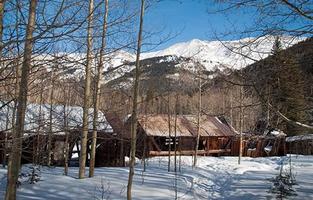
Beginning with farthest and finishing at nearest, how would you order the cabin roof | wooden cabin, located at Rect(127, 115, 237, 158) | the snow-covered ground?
1. the cabin roof
2. wooden cabin, located at Rect(127, 115, 237, 158)
3. the snow-covered ground

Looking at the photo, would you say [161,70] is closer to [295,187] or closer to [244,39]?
[244,39]

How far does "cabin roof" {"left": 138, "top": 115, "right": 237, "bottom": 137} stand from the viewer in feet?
96.0

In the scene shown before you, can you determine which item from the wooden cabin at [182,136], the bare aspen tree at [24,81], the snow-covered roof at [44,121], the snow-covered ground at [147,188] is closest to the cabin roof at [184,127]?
the wooden cabin at [182,136]

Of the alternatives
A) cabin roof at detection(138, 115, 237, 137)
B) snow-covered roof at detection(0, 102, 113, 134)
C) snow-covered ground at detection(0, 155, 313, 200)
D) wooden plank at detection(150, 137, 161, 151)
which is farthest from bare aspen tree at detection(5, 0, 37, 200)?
wooden plank at detection(150, 137, 161, 151)

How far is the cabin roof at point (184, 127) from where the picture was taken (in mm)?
29269

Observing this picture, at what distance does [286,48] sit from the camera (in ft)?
18.2

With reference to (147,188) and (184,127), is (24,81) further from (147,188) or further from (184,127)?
(184,127)

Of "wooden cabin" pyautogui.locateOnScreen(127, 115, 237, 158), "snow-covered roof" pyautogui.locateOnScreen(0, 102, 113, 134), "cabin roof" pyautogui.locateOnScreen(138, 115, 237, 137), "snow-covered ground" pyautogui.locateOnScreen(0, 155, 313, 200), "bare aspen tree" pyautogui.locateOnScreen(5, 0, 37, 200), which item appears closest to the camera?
"bare aspen tree" pyautogui.locateOnScreen(5, 0, 37, 200)

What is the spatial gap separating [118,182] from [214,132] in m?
20.8

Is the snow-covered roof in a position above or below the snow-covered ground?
above

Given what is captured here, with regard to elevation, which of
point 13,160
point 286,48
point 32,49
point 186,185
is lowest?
point 186,185

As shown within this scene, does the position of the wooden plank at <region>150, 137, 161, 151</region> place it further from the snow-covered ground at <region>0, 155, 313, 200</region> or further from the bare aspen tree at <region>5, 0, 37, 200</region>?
the bare aspen tree at <region>5, 0, 37, 200</region>

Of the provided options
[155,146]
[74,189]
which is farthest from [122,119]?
[74,189]

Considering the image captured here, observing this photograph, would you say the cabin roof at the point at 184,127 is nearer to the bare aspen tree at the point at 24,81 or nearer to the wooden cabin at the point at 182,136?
the wooden cabin at the point at 182,136
